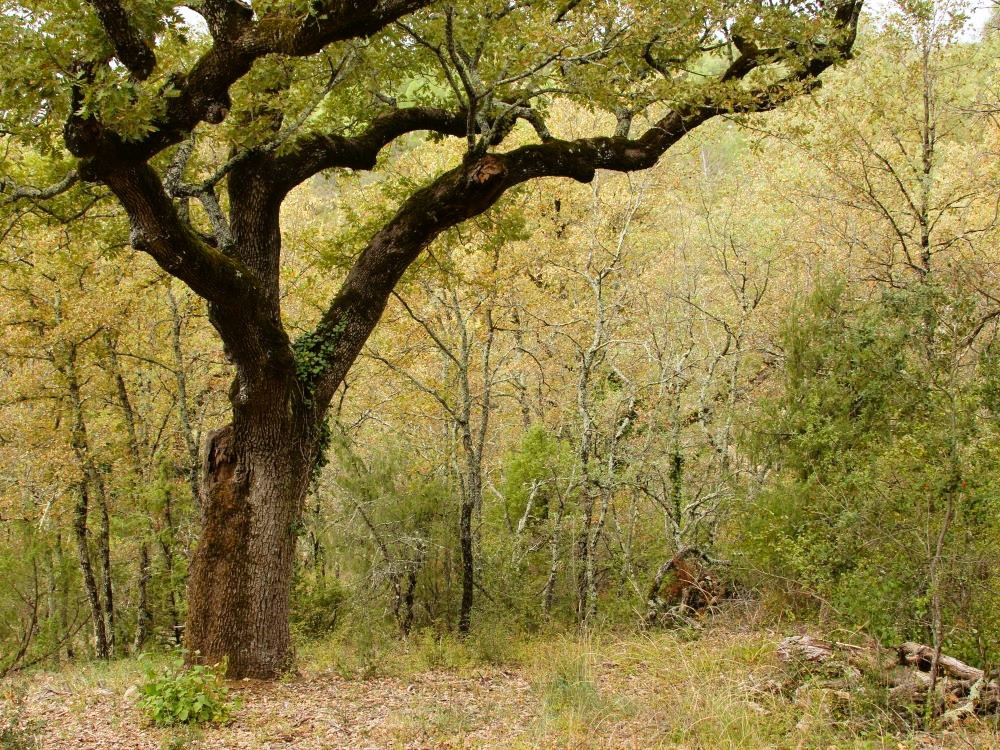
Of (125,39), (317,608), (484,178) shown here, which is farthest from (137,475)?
(125,39)

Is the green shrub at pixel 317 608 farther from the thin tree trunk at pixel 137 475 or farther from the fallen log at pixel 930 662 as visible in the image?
the fallen log at pixel 930 662

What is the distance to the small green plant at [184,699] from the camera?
5.32 metres

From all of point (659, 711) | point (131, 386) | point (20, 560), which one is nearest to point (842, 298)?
point (659, 711)

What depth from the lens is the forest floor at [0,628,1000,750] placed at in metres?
4.57

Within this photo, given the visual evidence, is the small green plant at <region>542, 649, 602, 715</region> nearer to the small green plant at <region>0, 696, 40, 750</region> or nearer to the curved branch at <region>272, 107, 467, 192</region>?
the small green plant at <region>0, 696, 40, 750</region>

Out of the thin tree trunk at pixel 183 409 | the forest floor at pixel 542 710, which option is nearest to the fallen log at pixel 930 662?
the forest floor at pixel 542 710

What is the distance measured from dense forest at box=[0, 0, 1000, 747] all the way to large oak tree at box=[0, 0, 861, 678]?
0.12ft

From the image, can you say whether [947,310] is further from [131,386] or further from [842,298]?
[131,386]

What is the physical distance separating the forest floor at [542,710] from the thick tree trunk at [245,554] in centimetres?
37

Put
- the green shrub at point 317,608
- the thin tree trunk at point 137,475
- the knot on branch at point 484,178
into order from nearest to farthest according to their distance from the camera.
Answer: the knot on branch at point 484,178, the green shrub at point 317,608, the thin tree trunk at point 137,475

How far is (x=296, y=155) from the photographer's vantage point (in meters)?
6.93

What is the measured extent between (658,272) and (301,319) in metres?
7.57

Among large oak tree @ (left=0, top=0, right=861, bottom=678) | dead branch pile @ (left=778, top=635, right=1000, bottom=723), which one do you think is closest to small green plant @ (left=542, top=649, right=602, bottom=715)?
dead branch pile @ (left=778, top=635, right=1000, bottom=723)

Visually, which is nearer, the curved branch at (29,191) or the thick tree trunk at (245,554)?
the curved branch at (29,191)
